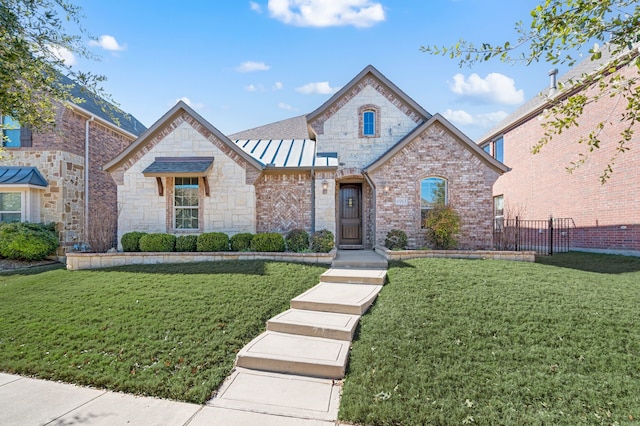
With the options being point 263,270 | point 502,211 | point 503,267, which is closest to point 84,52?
point 263,270

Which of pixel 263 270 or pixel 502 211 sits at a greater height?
pixel 502 211

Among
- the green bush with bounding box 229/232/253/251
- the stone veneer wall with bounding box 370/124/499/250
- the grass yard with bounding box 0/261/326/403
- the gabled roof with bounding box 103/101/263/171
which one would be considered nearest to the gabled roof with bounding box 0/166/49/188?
the gabled roof with bounding box 103/101/263/171

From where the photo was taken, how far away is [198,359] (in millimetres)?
4578

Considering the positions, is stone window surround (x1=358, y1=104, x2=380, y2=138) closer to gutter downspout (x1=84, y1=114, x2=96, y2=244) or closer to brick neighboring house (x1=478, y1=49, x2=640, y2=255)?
brick neighboring house (x1=478, y1=49, x2=640, y2=255)

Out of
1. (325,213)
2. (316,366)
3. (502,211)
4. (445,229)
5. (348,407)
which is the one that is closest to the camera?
(348,407)

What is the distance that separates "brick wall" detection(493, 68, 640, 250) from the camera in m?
11.3

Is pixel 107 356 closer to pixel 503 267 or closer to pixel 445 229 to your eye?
pixel 503 267

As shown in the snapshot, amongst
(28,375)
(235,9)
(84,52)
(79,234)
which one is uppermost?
(235,9)

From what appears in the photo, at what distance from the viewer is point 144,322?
5637 millimetres

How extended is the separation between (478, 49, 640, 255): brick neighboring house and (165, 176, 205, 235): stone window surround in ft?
34.6

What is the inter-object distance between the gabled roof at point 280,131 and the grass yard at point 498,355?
19.6m

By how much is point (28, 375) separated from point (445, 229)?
1036cm

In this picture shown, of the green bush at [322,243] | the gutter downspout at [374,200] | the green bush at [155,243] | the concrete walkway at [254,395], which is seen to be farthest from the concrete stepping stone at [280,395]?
the gutter downspout at [374,200]

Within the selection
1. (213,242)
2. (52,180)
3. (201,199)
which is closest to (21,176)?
(52,180)
